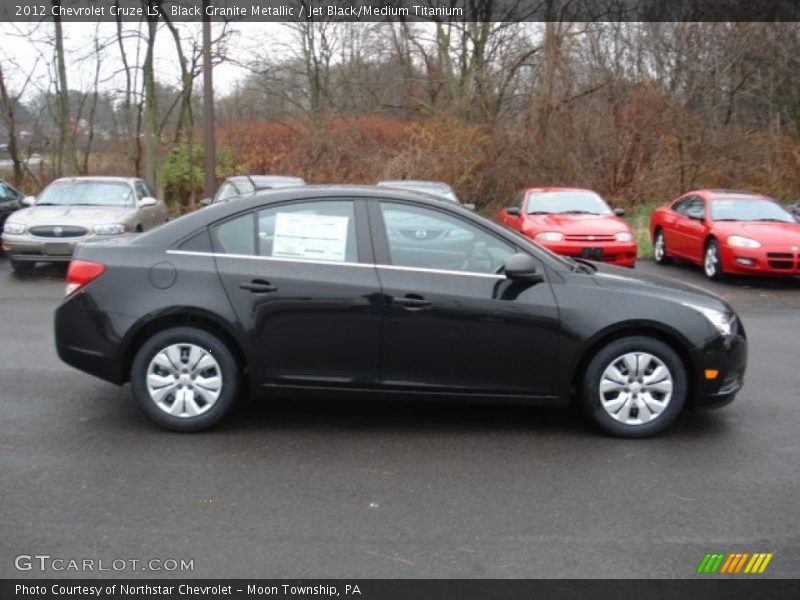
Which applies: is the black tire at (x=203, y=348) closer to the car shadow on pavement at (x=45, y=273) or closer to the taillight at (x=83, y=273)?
the taillight at (x=83, y=273)

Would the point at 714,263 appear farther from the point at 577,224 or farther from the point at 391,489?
the point at 391,489

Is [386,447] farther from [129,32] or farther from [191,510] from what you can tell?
[129,32]

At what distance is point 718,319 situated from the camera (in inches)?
205

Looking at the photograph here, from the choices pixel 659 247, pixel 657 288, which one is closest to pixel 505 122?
pixel 659 247

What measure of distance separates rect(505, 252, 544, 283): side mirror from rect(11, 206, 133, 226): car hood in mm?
8579

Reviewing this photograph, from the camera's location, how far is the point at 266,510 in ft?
13.3

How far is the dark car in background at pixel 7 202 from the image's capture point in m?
14.6

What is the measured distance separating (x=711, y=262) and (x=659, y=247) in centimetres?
→ 231

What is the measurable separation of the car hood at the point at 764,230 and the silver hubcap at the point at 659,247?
2.06 meters

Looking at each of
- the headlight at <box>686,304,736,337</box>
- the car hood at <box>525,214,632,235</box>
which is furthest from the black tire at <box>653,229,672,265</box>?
the headlight at <box>686,304,736,337</box>

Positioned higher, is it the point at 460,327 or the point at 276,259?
the point at 276,259
